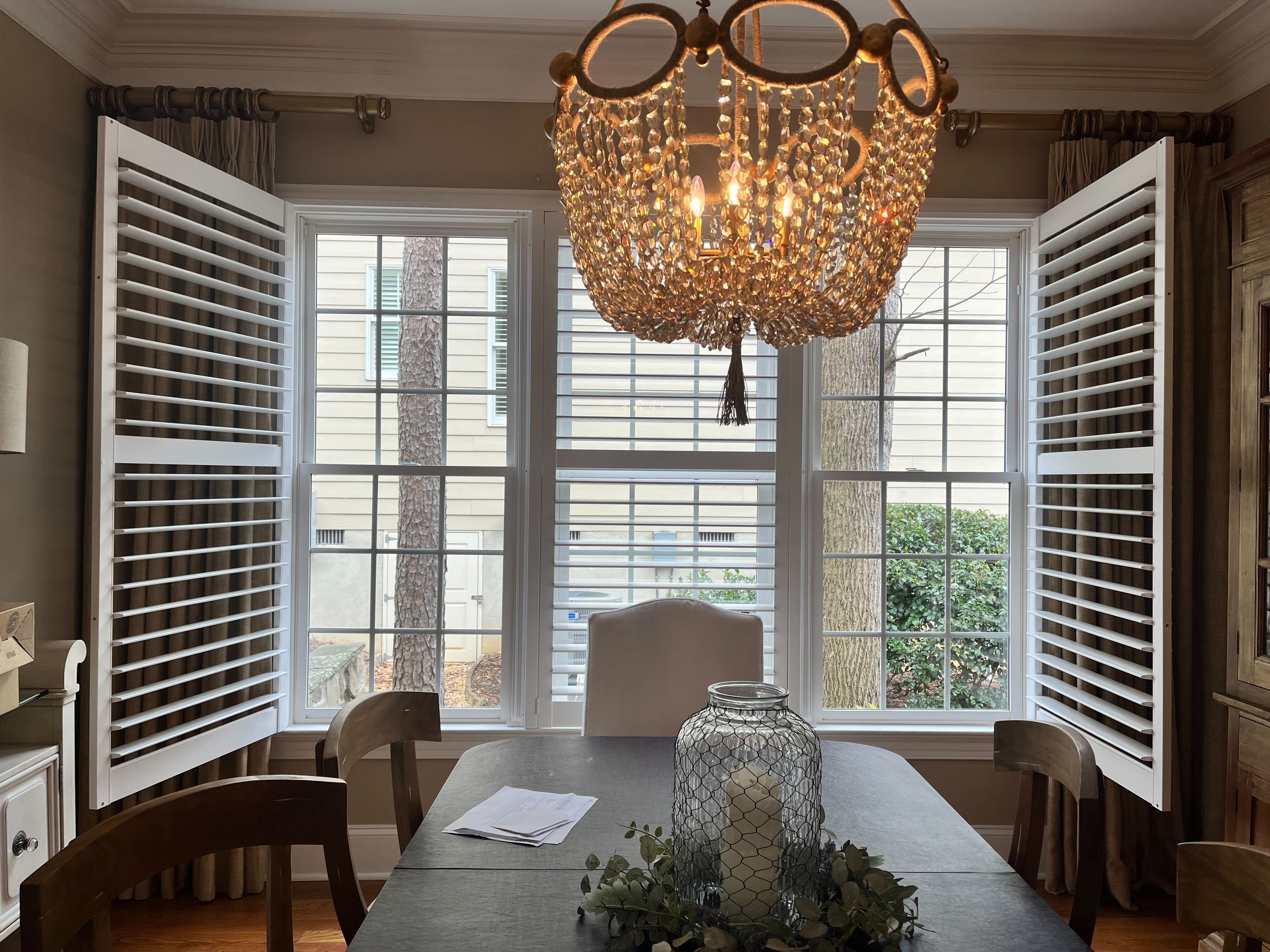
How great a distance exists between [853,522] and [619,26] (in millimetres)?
2184

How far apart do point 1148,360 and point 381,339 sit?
8.37ft

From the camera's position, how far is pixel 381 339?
9.89 ft

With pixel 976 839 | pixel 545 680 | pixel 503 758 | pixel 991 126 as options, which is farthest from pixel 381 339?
pixel 976 839

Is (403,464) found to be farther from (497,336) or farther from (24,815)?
(24,815)

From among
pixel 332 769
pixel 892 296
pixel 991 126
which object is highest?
pixel 991 126

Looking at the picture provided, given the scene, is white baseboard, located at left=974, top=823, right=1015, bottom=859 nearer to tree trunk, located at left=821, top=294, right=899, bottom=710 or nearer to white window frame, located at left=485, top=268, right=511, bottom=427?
tree trunk, located at left=821, top=294, right=899, bottom=710

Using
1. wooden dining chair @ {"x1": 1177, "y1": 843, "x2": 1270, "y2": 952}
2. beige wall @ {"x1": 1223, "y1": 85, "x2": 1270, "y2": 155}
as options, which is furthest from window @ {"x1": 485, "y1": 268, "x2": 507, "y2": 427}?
beige wall @ {"x1": 1223, "y1": 85, "x2": 1270, "y2": 155}

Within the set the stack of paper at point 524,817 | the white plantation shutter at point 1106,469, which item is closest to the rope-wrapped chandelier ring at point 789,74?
the stack of paper at point 524,817

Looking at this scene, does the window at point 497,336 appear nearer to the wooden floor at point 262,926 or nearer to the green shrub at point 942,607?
the green shrub at point 942,607

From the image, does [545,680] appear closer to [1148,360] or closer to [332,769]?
[332,769]

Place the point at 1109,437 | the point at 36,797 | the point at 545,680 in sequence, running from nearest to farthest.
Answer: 1. the point at 36,797
2. the point at 1109,437
3. the point at 545,680

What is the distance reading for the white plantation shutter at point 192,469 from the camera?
7.72ft

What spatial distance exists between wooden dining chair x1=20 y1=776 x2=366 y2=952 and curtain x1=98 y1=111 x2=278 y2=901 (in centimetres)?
147

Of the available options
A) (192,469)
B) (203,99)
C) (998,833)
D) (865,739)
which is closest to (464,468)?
(192,469)
